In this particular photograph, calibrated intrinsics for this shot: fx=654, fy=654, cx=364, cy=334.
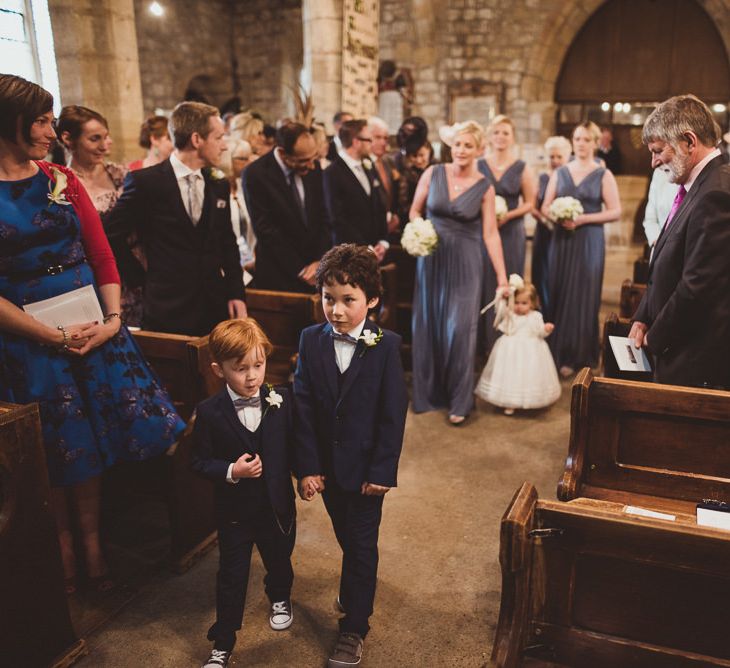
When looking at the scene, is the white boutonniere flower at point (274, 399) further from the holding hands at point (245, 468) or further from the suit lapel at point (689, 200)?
the suit lapel at point (689, 200)

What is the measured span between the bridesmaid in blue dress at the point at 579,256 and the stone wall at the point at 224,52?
981 centimetres

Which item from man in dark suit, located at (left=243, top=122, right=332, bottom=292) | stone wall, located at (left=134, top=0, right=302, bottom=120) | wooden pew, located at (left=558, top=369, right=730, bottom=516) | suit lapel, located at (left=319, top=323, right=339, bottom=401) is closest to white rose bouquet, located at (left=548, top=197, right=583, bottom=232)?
man in dark suit, located at (left=243, top=122, right=332, bottom=292)

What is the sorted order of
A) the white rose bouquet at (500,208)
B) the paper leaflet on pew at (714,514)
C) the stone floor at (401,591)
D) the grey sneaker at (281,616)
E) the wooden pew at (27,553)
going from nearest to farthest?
1. the paper leaflet on pew at (714,514)
2. the wooden pew at (27,553)
3. the stone floor at (401,591)
4. the grey sneaker at (281,616)
5. the white rose bouquet at (500,208)

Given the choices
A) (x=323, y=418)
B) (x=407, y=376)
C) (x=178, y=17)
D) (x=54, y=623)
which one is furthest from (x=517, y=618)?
(x=178, y=17)

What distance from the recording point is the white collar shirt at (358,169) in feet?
14.5

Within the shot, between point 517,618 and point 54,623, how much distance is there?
1.53 meters

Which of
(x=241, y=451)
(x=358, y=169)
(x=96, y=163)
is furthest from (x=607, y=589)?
(x=358, y=169)

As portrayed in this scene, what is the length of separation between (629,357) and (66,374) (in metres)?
2.23

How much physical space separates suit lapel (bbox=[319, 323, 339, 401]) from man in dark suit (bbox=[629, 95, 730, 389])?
129 centimetres

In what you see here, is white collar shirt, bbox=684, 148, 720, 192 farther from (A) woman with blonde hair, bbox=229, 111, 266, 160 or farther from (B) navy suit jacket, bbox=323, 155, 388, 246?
(A) woman with blonde hair, bbox=229, 111, 266, 160

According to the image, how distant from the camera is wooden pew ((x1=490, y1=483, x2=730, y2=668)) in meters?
1.41

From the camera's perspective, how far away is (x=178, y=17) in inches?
514

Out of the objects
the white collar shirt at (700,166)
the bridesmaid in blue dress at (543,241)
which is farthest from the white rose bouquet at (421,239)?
the white collar shirt at (700,166)

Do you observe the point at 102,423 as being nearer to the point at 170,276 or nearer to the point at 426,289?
the point at 170,276
